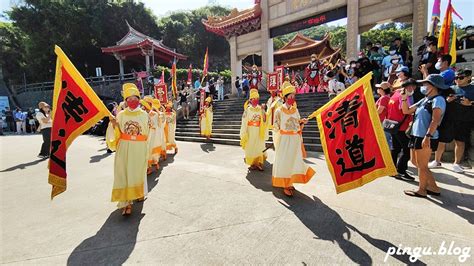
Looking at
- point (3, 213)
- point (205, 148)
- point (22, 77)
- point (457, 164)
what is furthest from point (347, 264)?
point (22, 77)

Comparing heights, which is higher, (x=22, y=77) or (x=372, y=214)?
(x=22, y=77)

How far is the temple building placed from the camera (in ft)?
79.2

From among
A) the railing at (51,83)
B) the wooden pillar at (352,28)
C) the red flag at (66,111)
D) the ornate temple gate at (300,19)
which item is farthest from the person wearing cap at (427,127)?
the railing at (51,83)

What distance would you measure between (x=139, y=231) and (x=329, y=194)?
2.74 m

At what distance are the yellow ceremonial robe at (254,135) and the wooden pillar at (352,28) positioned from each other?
720cm

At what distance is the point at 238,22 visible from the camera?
14992 mm

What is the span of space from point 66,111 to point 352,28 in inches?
436

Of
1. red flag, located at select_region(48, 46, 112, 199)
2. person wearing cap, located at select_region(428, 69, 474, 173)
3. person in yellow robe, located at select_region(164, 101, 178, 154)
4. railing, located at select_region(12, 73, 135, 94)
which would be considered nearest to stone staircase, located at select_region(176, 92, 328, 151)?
person in yellow robe, located at select_region(164, 101, 178, 154)

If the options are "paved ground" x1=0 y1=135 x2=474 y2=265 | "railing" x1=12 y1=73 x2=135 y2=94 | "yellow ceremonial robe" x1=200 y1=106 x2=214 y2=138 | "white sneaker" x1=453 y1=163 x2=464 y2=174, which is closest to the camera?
"paved ground" x1=0 y1=135 x2=474 y2=265

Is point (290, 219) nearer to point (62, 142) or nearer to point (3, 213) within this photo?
point (62, 142)

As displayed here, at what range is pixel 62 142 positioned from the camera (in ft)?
10.7

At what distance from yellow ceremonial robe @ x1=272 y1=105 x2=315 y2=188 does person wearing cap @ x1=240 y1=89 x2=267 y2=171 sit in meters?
1.54

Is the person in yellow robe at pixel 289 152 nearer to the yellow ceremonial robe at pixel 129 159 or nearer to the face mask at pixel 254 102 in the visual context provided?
the face mask at pixel 254 102

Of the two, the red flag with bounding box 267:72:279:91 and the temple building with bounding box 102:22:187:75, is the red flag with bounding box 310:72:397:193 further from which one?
the temple building with bounding box 102:22:187:75
